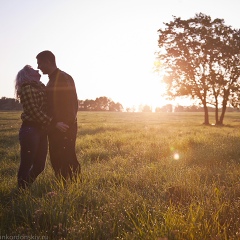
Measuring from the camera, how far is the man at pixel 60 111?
4305 millimetres

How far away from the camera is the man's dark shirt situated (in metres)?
4.30

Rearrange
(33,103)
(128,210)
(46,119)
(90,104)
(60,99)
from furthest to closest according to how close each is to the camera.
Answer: (90,104) < (60,99) < (46,119) < (33,103) < (128,210)

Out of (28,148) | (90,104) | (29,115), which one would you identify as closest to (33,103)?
(29,115)

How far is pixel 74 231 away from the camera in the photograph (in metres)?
2.77

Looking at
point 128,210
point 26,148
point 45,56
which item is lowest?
point 128,210

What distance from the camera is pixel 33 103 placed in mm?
4020

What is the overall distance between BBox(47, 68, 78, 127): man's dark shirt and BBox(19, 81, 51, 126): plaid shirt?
0.19 metres

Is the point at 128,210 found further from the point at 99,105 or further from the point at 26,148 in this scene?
the point at 99,105

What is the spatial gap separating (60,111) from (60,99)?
21 cm

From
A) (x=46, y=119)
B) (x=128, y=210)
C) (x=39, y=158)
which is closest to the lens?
(x=128, y=210)

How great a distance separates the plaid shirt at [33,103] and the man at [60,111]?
21 cm

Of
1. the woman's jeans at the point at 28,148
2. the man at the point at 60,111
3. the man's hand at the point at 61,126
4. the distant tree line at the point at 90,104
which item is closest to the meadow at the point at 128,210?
the woman's jeans at the point at 28,148

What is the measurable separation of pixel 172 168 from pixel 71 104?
294cm

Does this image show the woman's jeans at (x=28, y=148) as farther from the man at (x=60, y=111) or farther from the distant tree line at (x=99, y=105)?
the distant tree line at (x=99, y=105)
